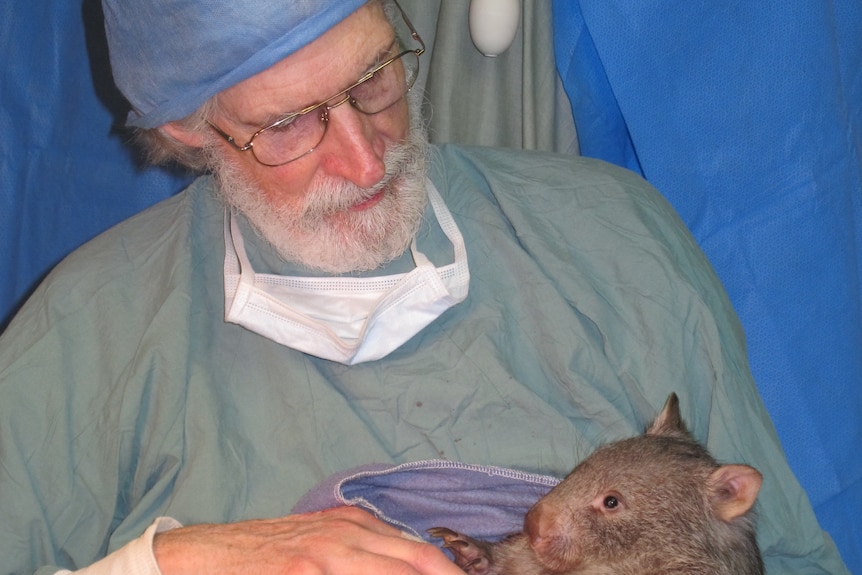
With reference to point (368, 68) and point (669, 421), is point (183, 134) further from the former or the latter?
point (669, 421)

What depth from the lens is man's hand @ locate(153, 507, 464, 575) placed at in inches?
75.1

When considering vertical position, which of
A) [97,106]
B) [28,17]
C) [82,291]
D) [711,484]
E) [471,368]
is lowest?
[711,484]

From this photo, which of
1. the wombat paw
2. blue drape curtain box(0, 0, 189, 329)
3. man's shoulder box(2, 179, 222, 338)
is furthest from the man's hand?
blue drape curtain box(0, 0, 189, 329)

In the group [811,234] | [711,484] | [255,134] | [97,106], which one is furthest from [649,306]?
[97,106]

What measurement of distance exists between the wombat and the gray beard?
72 cm

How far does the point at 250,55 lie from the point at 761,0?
165cm

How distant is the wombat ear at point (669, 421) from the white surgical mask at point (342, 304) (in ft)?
1.92

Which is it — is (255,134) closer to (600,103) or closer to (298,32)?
(298,32)

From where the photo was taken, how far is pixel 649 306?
2402 millimetres

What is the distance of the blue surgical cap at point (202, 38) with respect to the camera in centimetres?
204

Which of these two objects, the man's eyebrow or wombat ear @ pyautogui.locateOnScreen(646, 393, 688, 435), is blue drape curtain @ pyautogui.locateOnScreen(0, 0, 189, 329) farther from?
wombat ear @ pyautogui.locateOnScreen(646, 393, 688, 435)

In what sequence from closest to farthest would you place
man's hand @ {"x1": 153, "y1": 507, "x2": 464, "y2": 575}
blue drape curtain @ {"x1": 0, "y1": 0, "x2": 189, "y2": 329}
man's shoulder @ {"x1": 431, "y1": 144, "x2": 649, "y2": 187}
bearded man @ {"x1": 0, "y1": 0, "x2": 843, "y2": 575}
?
man's hand @ {"x1": 153, "y1": 507, "x2": 464, "y2": 575}, bearded man @ {"x1": 0, "y1": 0, "x2": 843, "y2": 575}, man's shoulder @ {"x1": 431, "y1": 144, "x2": 649, "y2": 187}, blue drape curtain @ {"x1": 0, "y1": 0, "x2": 189, "y2": 329}

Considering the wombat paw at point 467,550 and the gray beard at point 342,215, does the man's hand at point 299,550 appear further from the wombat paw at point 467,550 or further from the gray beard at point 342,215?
the gray beard at point 342,215

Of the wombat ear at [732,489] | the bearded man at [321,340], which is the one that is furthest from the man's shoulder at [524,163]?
the wombat ear at [732,489]
